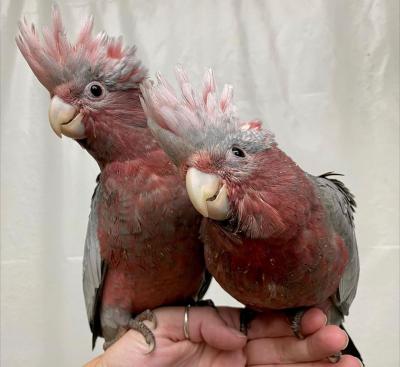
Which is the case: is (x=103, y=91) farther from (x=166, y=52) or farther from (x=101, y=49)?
(x=166, y=52)

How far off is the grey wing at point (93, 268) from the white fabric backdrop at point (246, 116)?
516 mm

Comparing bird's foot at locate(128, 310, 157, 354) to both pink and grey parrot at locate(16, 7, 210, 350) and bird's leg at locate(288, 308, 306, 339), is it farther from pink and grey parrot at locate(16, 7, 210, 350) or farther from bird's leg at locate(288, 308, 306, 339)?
bird's leg at locate(288, 308, 306, 339)

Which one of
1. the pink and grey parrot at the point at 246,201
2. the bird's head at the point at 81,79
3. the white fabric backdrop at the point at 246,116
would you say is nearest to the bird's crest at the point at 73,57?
the bird's head at the point at 81,79

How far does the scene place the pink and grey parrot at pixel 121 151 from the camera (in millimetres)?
857

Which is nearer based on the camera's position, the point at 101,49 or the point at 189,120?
the point at 189,120

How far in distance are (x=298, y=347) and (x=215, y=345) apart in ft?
0.55

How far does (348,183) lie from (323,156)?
0.12 m

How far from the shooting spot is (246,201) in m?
0.70

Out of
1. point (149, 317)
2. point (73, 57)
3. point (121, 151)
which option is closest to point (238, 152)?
point (121, 151)

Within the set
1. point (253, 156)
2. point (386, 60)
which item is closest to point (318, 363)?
point (253, 156)

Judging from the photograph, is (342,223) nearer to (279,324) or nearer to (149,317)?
(279,324)

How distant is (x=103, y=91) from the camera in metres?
0.88

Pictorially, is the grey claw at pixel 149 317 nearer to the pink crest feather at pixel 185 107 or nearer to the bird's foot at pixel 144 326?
the bird's foot at pixel 144 326

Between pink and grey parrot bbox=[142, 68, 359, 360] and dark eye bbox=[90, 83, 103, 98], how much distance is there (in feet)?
0.51
